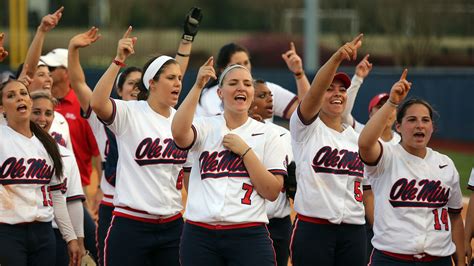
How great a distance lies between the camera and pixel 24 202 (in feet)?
23.0

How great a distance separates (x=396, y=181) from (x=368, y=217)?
1444 millimetres

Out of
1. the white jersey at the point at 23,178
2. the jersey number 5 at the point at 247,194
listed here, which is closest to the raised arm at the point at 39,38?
the white jersey at the point at 23,178

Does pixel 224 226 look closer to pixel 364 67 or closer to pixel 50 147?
pixel 50 147

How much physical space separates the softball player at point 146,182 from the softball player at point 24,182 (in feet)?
1.51

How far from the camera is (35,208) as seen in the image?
23.1ft

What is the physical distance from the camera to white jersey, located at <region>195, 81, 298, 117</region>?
8.85 meters

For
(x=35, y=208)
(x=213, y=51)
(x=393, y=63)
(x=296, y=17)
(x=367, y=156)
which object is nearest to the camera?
(x=367, y=156)

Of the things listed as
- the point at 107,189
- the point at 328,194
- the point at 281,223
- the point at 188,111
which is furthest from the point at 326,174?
the point at 107,189

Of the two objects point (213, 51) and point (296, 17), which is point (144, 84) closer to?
point (213, 51)

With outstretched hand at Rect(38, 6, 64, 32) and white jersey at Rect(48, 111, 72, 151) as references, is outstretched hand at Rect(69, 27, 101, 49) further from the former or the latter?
white jersey at Rect(48, 111, 72, 151)

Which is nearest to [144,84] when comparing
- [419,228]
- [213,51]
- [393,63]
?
[419,228]

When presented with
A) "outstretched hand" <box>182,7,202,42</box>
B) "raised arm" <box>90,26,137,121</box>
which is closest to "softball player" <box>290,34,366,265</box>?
"outstretched hand" <box>182,7,202,42</box>

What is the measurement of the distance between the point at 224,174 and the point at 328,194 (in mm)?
1057

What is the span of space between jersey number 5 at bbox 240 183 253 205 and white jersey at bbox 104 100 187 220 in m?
0.89
